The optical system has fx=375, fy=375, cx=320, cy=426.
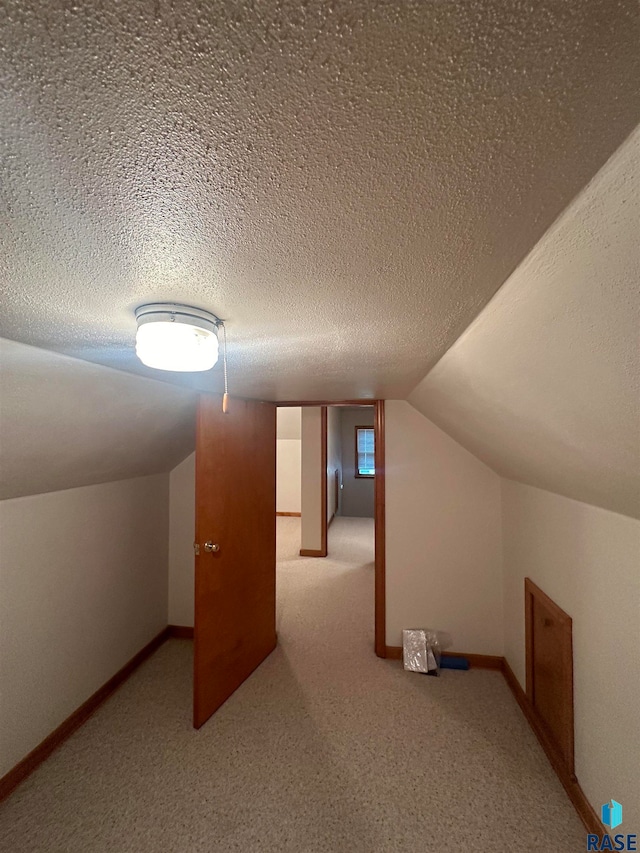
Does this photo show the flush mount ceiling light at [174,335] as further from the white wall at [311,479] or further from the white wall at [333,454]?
the white wall at [333,454]

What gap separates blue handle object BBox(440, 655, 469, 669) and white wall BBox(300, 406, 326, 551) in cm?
251

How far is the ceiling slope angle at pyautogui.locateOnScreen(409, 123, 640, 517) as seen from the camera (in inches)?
20.1

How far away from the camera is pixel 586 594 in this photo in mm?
1555

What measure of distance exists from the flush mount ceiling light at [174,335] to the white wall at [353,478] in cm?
639

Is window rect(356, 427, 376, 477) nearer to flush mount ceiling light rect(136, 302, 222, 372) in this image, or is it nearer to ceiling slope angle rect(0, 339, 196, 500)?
ceiling slope angle rect(0, 339, 196, 500)

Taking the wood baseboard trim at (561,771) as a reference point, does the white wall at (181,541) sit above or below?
above

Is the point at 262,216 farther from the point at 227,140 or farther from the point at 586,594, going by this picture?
the point at 586,594

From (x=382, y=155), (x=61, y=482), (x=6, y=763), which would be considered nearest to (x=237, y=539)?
(x=61, y=482)

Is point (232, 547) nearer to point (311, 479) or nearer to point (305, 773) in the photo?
point (305, 773)

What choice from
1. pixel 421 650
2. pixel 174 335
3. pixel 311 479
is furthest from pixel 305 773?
pixel 311 479

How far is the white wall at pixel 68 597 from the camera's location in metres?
1.75

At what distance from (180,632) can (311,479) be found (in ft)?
8.23

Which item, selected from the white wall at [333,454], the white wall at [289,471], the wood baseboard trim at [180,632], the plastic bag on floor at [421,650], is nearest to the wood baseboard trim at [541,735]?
the plastic bag on floor at [421,650]

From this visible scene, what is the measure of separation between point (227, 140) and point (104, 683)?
294 centimetres
